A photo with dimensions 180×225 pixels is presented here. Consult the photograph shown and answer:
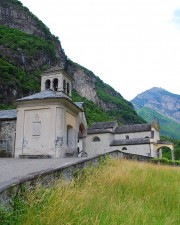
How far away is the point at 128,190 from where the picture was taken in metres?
6.61

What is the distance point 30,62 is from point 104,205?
265 ft

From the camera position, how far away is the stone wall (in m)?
20.7

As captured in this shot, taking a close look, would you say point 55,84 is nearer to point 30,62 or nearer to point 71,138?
point 71,138

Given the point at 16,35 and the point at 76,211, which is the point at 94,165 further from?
the point at 16,35

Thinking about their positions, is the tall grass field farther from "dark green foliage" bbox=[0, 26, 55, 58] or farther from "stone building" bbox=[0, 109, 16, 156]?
"dark green foliage" bbox=[0, 26, 55, 58]

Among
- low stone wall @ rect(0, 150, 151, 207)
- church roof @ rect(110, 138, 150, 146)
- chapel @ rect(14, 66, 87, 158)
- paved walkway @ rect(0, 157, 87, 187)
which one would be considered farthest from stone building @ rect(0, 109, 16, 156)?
church roof @ rect(110, 138, 150, 146)

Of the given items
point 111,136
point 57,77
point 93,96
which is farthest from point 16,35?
point 57,77

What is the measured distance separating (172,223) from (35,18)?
398 feet

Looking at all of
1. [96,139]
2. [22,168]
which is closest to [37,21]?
[96,139]

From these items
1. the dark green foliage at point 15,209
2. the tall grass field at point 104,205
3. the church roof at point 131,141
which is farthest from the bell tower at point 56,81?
the church roof at point 131,141

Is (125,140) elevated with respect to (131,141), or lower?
elevated

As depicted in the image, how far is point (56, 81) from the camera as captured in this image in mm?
23016

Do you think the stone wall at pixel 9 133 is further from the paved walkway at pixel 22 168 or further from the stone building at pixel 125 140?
the stone building at pixel 125 140

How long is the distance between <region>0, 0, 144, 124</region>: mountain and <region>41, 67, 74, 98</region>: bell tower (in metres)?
25.9
